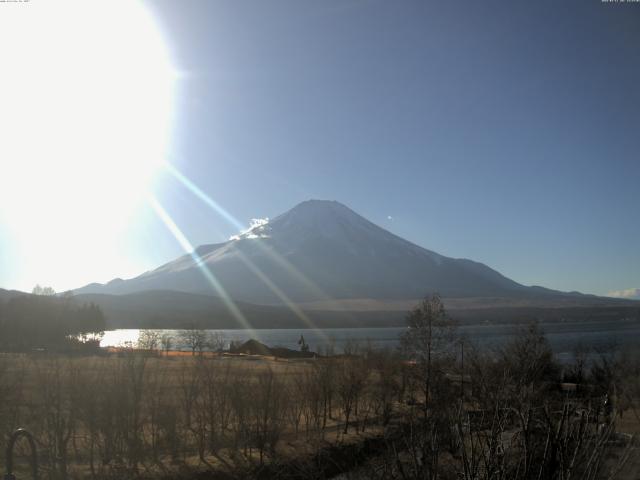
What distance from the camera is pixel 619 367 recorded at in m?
29.3

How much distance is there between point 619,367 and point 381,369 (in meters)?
12.5

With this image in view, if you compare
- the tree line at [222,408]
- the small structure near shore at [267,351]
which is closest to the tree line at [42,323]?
the small structure near shore at [267,351]

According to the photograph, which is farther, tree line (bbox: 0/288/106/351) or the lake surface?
tree line (bbox: 0/288/106/351)

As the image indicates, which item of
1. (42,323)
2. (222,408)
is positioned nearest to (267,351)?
(42,323)

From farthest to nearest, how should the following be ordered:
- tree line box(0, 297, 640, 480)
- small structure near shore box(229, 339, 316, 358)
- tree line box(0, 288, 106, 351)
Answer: small structure near shore box(229, 339, 316, 358)
tree line box(0, 288, 106, 351)
tree line box(0, 297, 640, 480)

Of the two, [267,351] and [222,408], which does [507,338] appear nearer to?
[267,351]

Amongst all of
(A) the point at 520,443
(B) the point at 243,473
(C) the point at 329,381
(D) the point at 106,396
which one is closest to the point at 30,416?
(D) the point at 106,396

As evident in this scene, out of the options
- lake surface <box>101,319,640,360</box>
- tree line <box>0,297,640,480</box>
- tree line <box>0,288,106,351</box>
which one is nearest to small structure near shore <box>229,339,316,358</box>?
lake surface <box>101,319,640,360</box>

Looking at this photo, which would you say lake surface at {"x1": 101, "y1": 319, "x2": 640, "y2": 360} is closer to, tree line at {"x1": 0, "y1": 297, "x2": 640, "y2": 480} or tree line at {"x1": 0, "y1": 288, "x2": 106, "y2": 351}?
tree line at {"x1": 0, "y1": 297, "x2": 640, "y2": 480}

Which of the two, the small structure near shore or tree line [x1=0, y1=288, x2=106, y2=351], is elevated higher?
tree line [x1=0, y1=288, x2=106, y2=351]

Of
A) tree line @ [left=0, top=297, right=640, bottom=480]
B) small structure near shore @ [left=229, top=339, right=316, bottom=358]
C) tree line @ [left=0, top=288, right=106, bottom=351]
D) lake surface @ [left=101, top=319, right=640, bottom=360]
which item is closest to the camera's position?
tree line @ [left=0, top=297, right=640, bottom=480]

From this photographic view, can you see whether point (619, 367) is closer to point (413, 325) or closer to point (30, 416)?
point (413, 325)

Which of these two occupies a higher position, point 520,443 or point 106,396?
point 520,443

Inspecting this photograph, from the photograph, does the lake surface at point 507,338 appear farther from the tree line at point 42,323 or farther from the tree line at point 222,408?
the tree line at point 42,323
